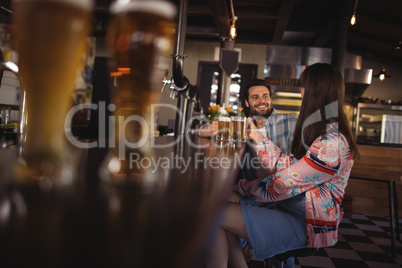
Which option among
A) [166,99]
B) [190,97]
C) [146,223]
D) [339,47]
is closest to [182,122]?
[190,97]

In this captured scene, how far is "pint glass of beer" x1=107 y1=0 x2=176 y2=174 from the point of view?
407mm

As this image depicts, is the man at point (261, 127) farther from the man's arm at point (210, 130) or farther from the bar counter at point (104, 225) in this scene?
the bar counter at point (104, 225)

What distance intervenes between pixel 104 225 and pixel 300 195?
52.5 inches

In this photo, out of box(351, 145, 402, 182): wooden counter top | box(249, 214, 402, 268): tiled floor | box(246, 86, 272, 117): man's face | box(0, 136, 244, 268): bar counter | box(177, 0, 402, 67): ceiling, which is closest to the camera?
box(0, 136, 244, 268): bar counter

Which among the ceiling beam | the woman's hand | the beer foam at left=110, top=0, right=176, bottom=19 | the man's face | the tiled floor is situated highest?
the ceiling beam

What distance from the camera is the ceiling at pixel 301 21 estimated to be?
438 centimetres

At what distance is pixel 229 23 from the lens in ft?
14.2

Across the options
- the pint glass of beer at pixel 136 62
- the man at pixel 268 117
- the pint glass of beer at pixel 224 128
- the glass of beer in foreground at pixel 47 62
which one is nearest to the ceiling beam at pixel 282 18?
the man at pixel 268 117

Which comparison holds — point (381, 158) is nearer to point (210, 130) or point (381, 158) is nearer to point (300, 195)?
point (210, 130)

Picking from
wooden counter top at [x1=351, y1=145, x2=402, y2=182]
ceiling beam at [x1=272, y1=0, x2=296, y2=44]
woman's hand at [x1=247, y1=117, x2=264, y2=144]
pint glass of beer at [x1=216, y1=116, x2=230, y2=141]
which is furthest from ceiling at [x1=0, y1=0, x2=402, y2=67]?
woman's hand at [x1=247, y1=117, x2=264, y2=144]

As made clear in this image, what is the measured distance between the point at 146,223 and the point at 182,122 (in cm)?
202

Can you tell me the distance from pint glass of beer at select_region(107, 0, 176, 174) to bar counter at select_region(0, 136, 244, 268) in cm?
12

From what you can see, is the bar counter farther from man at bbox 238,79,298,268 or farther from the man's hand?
the man's hand

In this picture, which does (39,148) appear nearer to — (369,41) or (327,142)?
(327,142)
